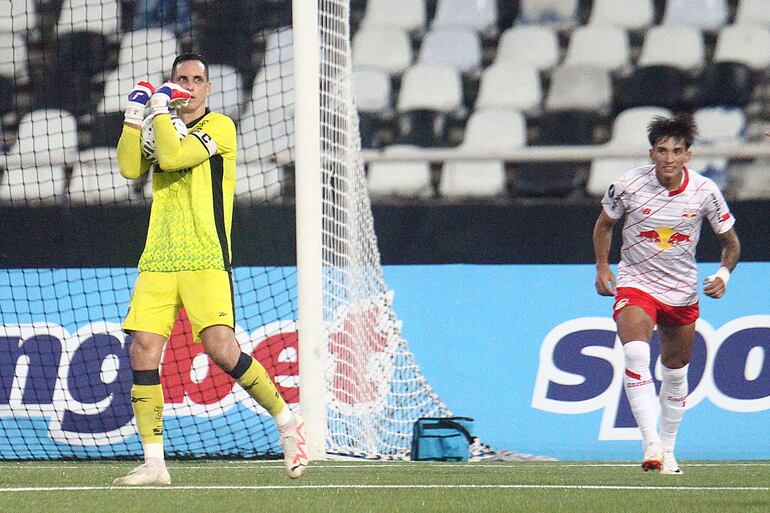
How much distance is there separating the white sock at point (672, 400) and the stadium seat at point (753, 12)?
538 cm

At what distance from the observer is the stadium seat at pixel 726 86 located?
10688 mm

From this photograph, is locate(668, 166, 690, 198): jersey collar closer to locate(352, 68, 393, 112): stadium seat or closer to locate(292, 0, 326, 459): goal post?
locate(292, 0, 326, 459): goal post

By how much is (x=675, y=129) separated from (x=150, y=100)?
2511 millimetres

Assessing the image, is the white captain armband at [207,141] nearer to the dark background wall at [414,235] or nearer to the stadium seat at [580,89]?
the dark background wall at [414,235]

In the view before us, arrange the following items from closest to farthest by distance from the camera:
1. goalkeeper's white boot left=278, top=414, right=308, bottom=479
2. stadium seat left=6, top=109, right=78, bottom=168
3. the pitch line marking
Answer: the pitch line marking < goalkeeper's white boot left=278, top=414, right=308, bottom=479 < stadium seat left=6, top=109, right=78, bottom=168

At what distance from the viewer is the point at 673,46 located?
441 inches

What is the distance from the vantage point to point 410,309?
816 centimetres

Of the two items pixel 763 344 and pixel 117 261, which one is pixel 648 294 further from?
pixel 117 261

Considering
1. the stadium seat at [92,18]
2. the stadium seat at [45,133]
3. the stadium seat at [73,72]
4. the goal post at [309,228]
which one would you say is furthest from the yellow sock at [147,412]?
the stadium seat at [92,18]

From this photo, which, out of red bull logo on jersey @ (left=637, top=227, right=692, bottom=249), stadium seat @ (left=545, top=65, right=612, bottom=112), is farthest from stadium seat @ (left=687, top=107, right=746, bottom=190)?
red bull logo on jersey @ (left=637, top=227, right=692, bottom=249)

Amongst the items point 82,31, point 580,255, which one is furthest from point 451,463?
point 82,31

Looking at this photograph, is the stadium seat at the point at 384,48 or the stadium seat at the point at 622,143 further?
the stadium seat at the point at 384,48

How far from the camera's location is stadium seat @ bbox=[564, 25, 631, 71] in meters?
11.3

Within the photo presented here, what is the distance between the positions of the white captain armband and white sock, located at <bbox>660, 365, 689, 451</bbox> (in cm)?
272
